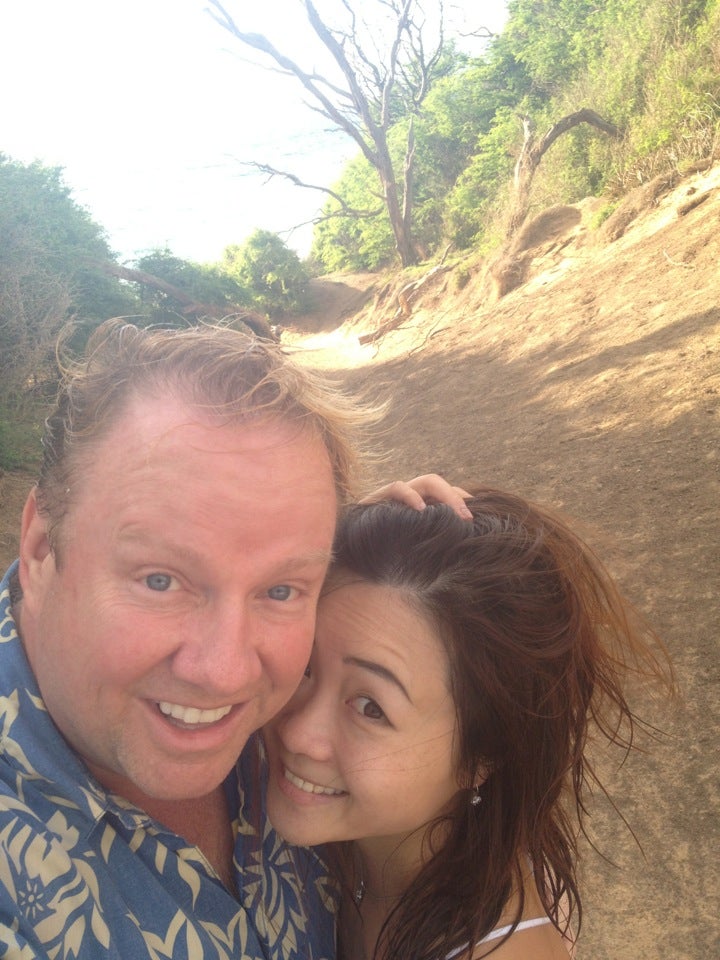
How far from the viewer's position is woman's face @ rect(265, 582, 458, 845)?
1.47 metres

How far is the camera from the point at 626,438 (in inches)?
243

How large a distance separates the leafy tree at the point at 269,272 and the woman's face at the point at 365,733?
21902mm

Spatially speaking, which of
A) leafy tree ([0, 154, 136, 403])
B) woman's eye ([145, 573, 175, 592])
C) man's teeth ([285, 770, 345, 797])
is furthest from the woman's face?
leafy tree ([0, 154, 136, 403])

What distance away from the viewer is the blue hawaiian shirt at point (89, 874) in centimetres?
94

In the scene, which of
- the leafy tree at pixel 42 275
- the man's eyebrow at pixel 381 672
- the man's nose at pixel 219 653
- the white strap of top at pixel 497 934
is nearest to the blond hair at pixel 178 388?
the man's nose at pixel 219 653

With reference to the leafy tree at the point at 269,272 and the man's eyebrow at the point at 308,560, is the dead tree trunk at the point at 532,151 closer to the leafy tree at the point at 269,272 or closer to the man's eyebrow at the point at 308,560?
the leafy tree at the point at 269,272

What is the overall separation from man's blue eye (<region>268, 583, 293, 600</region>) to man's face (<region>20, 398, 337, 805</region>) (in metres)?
0.02

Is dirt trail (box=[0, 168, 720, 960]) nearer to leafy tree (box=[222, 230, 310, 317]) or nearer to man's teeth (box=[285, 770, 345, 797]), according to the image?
man's teeth (box=[285, 770, 345, 797])

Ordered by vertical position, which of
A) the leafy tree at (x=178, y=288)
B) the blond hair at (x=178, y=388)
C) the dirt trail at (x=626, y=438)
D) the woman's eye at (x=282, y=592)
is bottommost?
the dirt trail at (x=626, y=438)

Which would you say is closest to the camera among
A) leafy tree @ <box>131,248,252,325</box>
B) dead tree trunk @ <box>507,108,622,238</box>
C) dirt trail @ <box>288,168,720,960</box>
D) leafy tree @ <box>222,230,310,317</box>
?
dirt trail @ <box>288,168,720,960</box>

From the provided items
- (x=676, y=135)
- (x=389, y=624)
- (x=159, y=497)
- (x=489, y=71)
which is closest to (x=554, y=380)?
(x=676, y=135)

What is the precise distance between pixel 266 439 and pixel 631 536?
163 inches

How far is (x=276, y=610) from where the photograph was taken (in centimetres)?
125

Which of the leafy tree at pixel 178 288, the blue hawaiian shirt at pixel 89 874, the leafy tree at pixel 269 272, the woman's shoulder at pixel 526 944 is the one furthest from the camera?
the leafy tree at pixel 269 272
